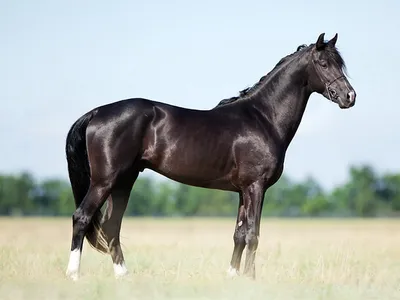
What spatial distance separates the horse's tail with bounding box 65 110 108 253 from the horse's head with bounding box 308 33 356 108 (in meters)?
3.26

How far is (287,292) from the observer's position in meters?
7.41

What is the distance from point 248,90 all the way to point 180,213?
86.9m

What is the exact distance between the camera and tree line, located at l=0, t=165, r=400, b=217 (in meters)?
87.9

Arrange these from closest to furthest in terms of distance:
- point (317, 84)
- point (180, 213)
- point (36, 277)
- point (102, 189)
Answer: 1. point (36, 277)
2. point (102, 189)
3. point (317, 84)
4. point (180, 213)

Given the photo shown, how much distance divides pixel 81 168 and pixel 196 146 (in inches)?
65.1

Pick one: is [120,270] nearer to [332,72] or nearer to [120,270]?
[120,270]

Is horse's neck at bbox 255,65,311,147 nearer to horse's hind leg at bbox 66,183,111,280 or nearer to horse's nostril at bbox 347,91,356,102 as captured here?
horse's nostril at bbox 347,91,356,102

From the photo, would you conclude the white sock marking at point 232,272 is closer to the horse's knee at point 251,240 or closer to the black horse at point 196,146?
the black horse at point 196,146

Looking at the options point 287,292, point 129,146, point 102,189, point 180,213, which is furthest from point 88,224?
point 180,213

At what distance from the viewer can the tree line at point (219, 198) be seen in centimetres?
8794

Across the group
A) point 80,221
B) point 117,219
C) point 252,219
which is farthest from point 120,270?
point 252,219

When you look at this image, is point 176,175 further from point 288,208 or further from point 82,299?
point 288,208

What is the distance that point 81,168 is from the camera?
9164 millimetres

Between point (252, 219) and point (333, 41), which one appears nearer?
point (252, 219)
